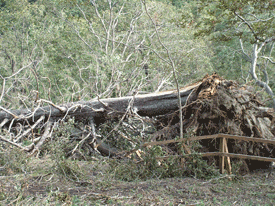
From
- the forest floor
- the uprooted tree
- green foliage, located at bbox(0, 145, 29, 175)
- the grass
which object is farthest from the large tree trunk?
the forest floor

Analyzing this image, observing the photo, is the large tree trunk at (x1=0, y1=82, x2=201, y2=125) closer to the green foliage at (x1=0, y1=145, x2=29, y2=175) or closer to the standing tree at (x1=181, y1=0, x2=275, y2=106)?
the green foliage at (x1=0, y1=145, x2=29, y2=175)

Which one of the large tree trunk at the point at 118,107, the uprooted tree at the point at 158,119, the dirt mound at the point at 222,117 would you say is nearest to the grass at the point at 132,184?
the uprooted tree at the point at 158,119

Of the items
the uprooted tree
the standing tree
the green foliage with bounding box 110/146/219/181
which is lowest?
the green foliage with bounding box 110/146/219/181

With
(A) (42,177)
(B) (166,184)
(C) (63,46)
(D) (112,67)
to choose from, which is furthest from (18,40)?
(B) (166,184)

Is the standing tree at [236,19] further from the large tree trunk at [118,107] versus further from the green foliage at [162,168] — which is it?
the green foliage at [162,168]

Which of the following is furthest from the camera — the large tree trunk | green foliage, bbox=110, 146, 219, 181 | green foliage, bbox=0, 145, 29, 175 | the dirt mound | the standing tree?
the standing tree

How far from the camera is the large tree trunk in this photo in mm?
7949

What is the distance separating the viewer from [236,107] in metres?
7.25

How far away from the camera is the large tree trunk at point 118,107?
795cm

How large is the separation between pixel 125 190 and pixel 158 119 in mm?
3282

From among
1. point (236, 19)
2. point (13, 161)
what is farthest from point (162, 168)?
point (236, 19)

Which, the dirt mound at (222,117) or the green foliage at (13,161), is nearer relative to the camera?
the green foliage at (13,161)

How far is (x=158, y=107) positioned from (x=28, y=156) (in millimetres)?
3380

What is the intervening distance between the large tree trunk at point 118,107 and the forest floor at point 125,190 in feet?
7.56
